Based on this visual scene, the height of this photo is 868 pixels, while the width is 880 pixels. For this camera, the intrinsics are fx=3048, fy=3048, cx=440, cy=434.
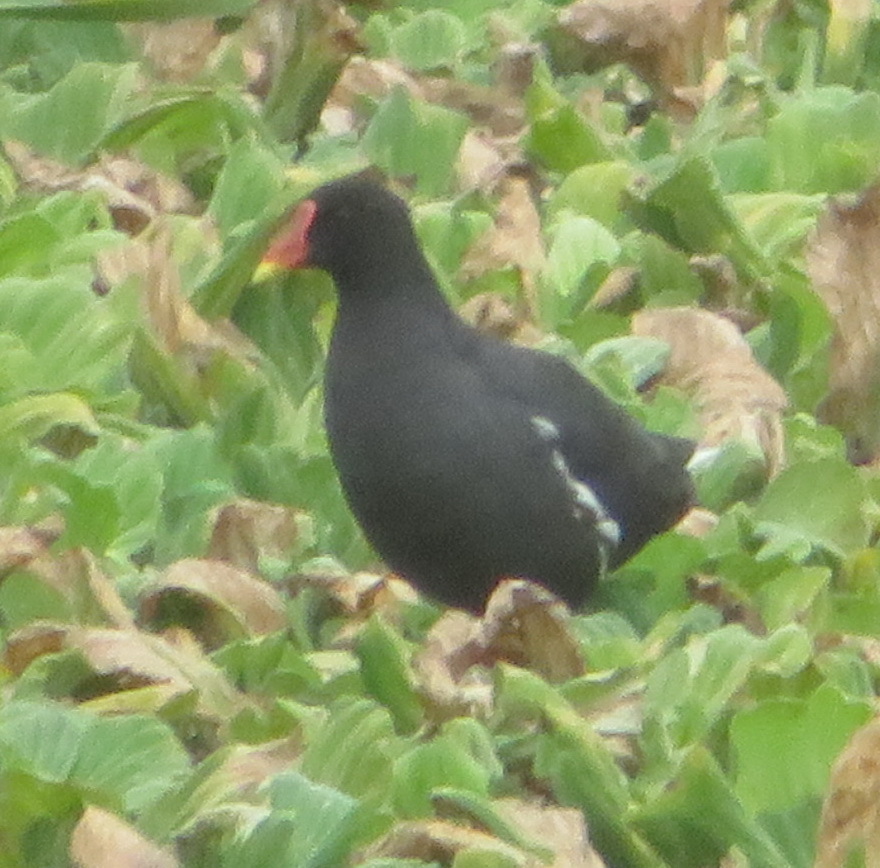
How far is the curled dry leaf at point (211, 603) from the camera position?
160 inches

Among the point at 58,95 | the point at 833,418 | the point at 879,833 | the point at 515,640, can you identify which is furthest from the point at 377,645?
the point at 58,95

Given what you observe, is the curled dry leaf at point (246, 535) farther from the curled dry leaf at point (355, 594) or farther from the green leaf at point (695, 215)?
the green leaf at point (695, 215)

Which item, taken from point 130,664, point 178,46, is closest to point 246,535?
point 130,664

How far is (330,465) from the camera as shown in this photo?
4.63 meters

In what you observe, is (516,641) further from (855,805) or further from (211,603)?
(855,805)

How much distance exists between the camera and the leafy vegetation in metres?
3.46

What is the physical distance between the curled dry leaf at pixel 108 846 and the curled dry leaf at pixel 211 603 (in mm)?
831

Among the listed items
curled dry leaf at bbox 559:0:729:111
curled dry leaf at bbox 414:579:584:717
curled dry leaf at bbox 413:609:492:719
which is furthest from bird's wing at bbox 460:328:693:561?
curled dry leaf at bbox 559:0:729:111

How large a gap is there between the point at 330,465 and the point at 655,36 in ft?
6.15

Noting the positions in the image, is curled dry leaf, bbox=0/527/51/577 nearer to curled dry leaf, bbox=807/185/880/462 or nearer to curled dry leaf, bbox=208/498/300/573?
curled dry leaf, bbox=208/498/300/573

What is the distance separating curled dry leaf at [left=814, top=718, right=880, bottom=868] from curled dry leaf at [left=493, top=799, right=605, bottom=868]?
0.84 feet

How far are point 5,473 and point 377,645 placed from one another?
815 mm

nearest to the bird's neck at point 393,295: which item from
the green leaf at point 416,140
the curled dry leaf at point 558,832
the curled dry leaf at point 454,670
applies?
the curled dry leaf at point 454,670

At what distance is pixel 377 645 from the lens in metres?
3.81
